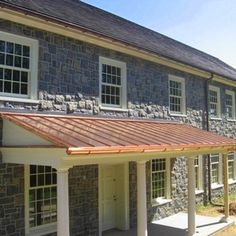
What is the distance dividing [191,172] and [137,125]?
231 cm

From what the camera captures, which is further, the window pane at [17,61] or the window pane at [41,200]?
the window pane at [41,200]

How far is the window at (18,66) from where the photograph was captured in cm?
976

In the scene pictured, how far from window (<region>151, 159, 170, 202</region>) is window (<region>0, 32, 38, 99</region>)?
6533 mm

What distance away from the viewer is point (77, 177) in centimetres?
1134

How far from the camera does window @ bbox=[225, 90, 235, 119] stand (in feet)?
70.0

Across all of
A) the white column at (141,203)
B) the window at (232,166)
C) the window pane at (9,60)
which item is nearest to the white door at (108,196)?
the white column at (141,203)

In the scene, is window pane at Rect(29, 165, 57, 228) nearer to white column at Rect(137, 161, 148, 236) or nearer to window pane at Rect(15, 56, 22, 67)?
white column at Rect(137, 161, 148, 236)

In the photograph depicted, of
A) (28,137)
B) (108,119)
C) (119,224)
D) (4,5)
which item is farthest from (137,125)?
(4,5)

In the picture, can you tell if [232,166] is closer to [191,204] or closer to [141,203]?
[191,204]

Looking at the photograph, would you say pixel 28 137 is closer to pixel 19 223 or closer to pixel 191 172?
pixel 19 223

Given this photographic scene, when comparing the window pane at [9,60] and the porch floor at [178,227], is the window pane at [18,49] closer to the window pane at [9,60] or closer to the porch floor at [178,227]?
the window pane at [9,60]

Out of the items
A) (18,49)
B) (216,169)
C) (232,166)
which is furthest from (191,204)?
(232,166)

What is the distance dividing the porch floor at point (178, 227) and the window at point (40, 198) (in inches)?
107

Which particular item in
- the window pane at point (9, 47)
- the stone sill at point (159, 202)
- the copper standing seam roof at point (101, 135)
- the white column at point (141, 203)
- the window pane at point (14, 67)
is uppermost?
the window pane at point (9, 47)
